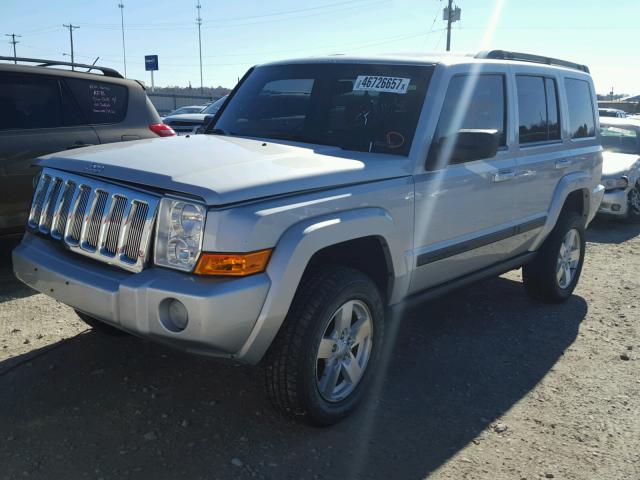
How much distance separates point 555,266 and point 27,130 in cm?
475

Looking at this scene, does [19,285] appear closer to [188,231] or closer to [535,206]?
[188,231]

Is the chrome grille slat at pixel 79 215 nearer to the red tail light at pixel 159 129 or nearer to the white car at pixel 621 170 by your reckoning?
the red tail light at pixel 159 129

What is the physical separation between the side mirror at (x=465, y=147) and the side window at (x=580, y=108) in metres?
2.05

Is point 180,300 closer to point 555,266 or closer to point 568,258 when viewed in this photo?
point 555,266

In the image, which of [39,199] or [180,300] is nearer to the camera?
[180,300]

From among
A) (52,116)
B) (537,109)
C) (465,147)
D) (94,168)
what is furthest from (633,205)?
(94,168)

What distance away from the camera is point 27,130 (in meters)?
5.57

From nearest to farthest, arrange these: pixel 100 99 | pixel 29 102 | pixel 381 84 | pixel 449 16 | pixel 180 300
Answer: pixel 180 300 < pixel 381 84 < pixel 29 102 < pixel 100 99 < pixel 449 16

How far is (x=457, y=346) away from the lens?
4488mm

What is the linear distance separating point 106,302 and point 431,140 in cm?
202

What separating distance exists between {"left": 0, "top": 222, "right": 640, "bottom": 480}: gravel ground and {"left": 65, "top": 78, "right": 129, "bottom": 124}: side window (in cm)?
206

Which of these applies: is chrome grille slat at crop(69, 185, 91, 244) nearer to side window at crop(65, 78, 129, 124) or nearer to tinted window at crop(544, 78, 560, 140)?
side window at crop(65, 78, 129, 124)

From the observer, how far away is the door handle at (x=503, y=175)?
4.19 meters

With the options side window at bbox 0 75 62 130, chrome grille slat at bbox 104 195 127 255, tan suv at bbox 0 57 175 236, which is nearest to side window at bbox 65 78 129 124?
tan suv at bbox 0 57 175 236
